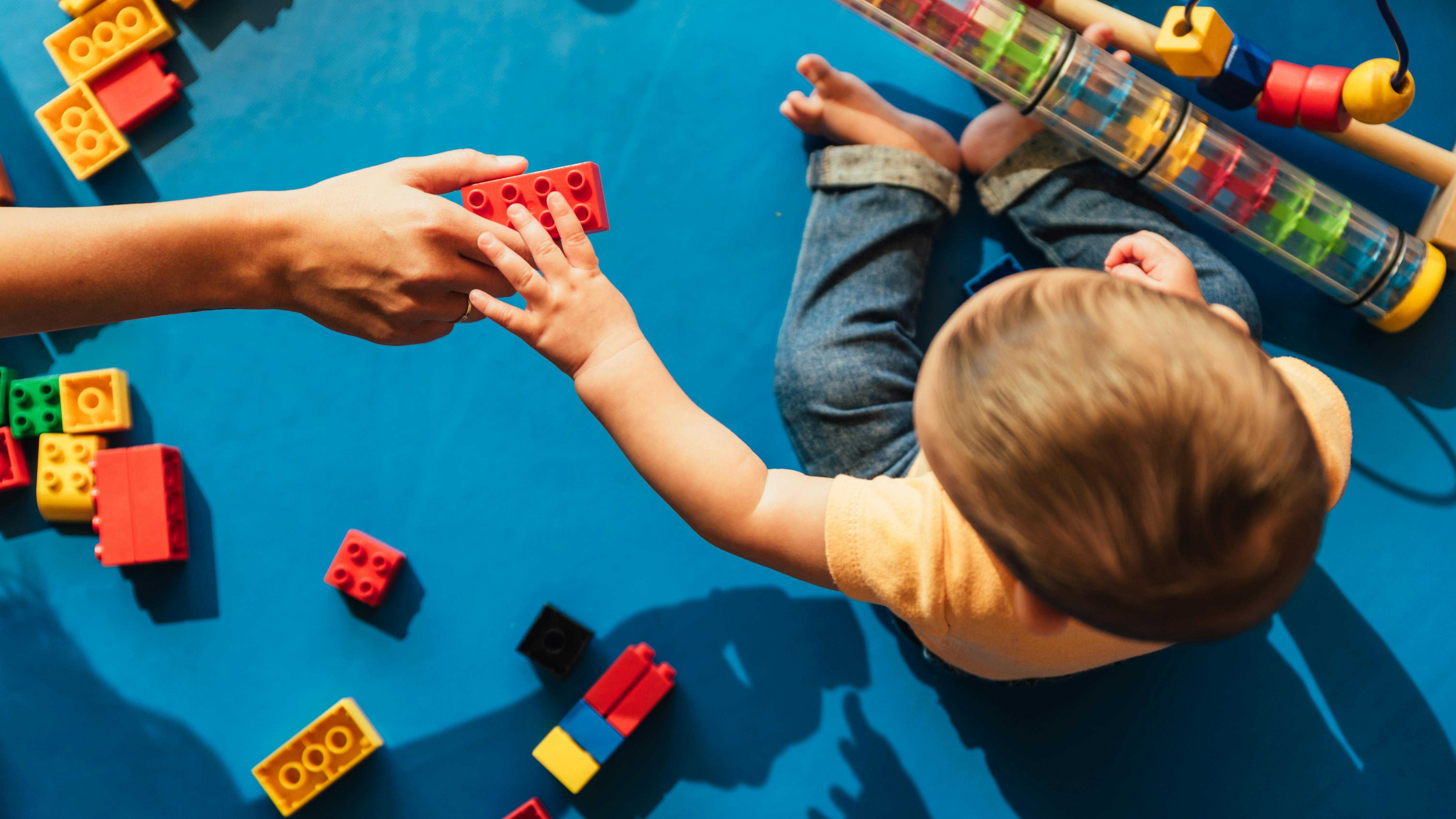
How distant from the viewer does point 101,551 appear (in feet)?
2.56

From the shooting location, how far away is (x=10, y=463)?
79 cm

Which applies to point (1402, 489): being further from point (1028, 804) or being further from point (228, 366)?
point (228, 366)

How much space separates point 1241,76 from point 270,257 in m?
0.77

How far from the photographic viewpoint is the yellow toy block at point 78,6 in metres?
0.79

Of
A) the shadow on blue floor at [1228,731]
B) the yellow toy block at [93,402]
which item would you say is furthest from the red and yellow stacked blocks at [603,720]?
the yellow toy block at [93,402]

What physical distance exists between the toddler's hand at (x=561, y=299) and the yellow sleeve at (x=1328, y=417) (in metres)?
0.44

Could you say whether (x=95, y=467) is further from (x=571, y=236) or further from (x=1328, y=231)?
(x=1328, y=231)

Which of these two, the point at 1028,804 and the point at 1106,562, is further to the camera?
the point at 1028,804

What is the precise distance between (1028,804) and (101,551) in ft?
2.96

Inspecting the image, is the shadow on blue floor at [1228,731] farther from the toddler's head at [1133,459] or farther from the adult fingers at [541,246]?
the adult fingers at [541,246]

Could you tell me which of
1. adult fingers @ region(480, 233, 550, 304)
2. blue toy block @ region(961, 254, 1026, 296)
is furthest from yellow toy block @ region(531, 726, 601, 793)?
Result: blue toy block @ region(961, 254, 1026, 296)

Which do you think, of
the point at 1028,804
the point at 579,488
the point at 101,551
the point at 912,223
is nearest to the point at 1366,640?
the point at 1028,804

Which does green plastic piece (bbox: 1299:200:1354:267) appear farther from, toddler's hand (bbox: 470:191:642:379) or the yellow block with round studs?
toddler's hand (bbox: 470:191:642:379)

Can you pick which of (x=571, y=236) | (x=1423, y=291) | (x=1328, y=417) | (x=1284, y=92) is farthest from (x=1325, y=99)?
(x=571, y=236)
